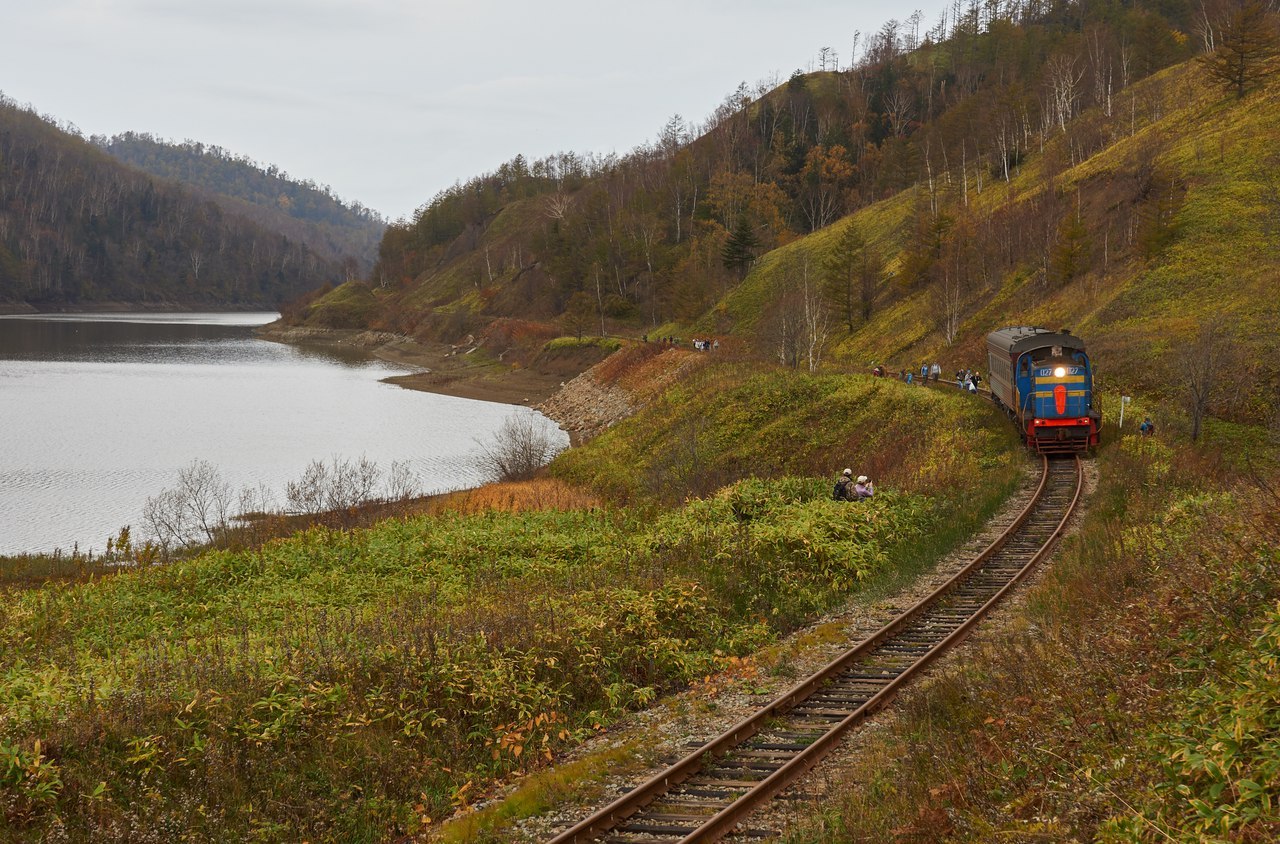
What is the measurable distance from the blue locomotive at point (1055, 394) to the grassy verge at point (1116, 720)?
1575 centimetres

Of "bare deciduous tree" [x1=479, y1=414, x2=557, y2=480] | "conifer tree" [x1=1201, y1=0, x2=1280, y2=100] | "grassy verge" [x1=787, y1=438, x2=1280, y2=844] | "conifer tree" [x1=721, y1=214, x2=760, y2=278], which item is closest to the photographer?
"grassy verge" [x1=787, y1=438, x2=1280, y2=844]

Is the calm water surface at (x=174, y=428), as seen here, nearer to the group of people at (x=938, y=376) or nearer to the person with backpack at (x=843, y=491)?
the group of people at (x=938, y=376)

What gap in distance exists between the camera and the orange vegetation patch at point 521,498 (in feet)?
117

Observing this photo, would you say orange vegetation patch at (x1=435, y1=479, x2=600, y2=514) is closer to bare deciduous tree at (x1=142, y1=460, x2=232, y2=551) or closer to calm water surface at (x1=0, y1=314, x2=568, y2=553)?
calm water surface at (x1=0, y1=314, x2=568, y2=553)

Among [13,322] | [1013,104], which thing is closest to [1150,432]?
[1013,104]

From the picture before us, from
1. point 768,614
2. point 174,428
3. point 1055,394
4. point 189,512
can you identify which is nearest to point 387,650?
point 768,614

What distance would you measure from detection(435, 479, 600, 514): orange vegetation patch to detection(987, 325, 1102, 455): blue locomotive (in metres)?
16.8

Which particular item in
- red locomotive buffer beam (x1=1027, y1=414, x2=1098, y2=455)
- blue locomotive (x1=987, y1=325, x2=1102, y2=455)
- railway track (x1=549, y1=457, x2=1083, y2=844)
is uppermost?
blue locomotive (x1=987, y1=325, x2=1102, y2=455)

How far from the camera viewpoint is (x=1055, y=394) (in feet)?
96.8

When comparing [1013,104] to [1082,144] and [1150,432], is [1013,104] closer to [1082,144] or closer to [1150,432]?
[1082,144]

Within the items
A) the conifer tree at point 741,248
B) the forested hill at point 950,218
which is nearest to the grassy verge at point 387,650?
the forested hill at point 950,218

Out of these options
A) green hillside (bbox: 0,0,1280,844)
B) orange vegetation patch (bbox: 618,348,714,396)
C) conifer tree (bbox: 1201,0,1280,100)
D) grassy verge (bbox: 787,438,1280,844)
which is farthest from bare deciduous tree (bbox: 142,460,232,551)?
conifer tree (bbox: 1201,0,1280,100)

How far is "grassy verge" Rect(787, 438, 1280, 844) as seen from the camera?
6508mm

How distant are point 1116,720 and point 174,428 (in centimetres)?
6473
